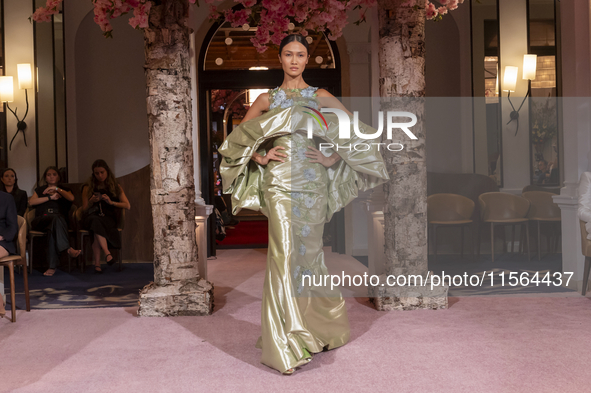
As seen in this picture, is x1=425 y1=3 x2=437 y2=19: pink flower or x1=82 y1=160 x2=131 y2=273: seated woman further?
x1=82 y1=160 x2=131 y2=273: seated woman

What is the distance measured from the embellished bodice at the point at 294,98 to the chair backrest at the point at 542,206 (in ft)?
14.4

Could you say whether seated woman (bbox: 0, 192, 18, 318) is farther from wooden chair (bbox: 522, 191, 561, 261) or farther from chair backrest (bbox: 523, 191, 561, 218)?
chair backrest (bbox: 523, 191, 561, 218)

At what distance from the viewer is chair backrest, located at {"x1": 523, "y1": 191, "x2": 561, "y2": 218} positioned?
6487 millimetres

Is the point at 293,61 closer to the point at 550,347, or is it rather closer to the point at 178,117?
the point at 178,117

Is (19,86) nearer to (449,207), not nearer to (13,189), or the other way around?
(13,189)

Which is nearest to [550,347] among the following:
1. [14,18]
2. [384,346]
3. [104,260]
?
[384,346]

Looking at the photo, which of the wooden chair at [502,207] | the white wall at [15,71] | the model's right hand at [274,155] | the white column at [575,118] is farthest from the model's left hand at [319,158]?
the white wall at [15,71]

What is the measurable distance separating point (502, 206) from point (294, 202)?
4224 mm

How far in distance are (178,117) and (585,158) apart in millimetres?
3395

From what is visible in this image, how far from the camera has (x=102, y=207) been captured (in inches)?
255

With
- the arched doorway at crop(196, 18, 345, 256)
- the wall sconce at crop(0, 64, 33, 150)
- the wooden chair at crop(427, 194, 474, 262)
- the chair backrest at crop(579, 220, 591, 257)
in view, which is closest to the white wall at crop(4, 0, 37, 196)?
the wall sconce at crop(0, 64, 33, 150)

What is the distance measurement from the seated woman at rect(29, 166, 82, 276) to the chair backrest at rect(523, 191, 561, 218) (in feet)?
17.3

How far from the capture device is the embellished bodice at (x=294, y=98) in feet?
10.1

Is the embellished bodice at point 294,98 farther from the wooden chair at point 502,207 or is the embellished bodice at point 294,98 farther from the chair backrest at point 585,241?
the wooden chair at point 502,207
